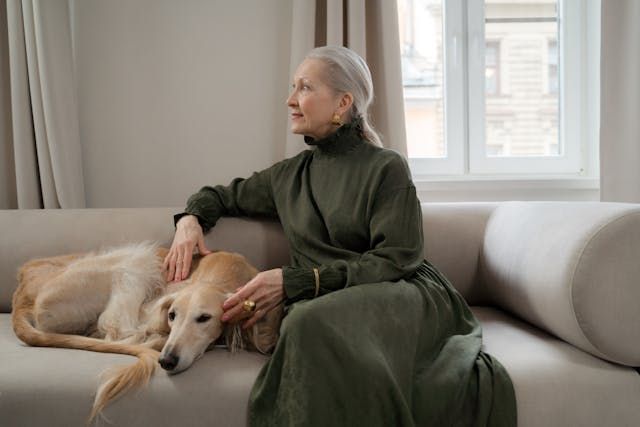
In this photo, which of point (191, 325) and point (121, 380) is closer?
point (121, 380)

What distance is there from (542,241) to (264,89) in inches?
62.0

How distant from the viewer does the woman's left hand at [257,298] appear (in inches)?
58.0

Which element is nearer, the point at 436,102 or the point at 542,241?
the point at 542,241

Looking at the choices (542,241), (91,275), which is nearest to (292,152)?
(91,275)

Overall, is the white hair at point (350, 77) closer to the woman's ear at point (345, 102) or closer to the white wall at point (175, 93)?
the woman's ear at point (345, 102)

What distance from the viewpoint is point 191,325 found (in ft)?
4.66

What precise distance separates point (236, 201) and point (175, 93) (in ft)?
3.19

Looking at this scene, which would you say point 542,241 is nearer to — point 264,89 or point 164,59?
point 264,89

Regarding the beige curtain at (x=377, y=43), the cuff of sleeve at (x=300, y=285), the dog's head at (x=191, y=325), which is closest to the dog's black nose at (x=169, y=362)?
the dog's head at (x=191, y=325)

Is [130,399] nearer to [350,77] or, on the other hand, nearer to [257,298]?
[257,298]

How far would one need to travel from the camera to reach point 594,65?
2.79 metres

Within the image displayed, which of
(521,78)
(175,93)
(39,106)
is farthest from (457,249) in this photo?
(39,106)

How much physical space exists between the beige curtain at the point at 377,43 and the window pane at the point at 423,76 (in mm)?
402

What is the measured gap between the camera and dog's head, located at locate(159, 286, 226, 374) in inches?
52.6
